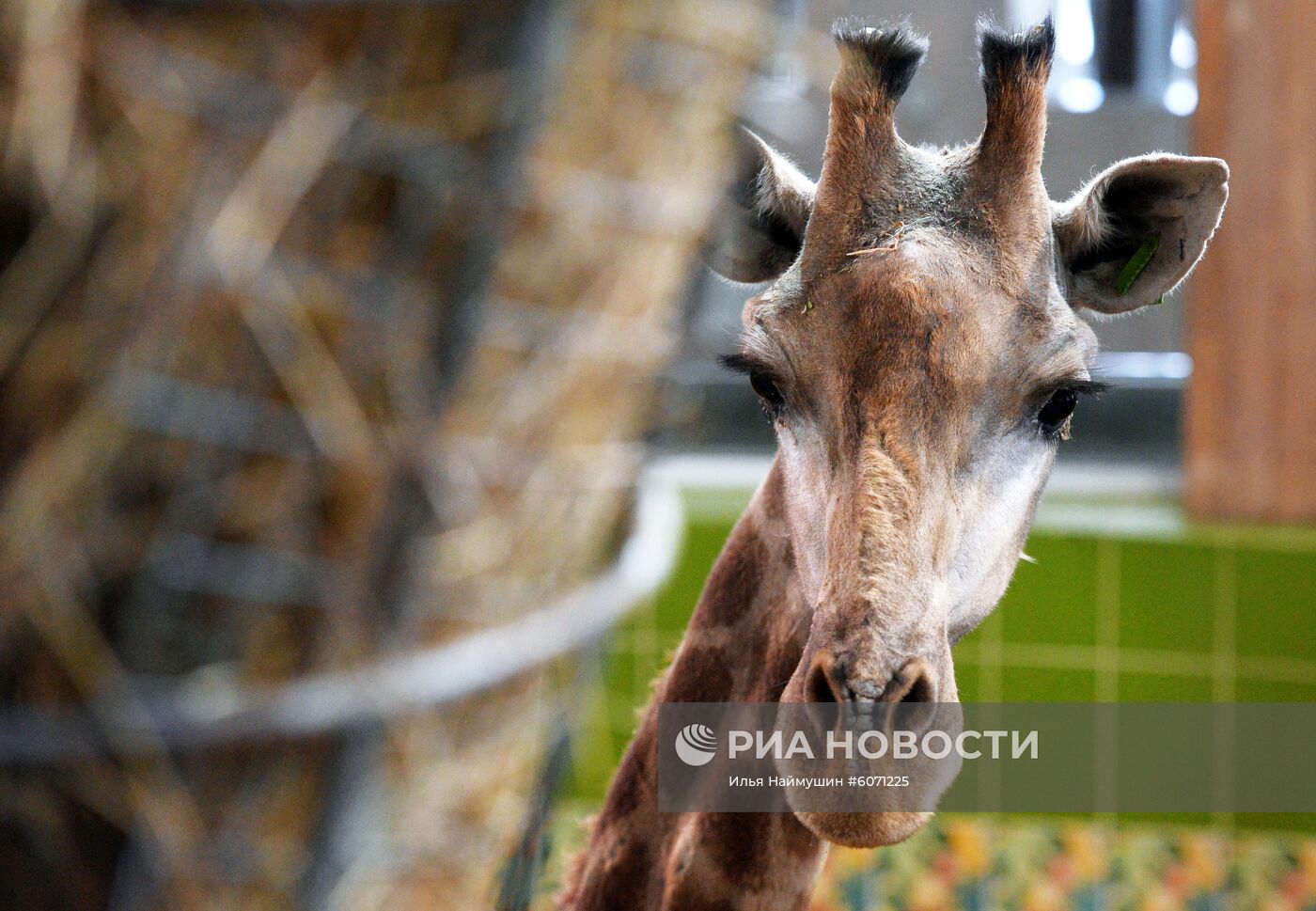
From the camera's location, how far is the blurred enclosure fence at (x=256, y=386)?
1.63 ft

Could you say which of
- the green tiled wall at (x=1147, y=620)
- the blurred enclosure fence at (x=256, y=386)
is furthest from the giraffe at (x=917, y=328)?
the blurred enclosure fence at (x=256, y=386)

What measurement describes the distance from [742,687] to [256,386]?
13.4 inches

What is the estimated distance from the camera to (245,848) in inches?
21.2

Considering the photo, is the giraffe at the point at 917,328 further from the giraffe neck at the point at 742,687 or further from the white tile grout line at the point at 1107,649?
the white tile grout line at the point at 1107,649

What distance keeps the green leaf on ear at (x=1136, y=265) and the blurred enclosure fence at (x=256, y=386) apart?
0.28 m

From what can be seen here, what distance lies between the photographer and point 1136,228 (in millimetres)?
219

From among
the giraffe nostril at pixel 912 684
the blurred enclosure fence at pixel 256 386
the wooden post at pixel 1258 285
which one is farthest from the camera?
the blurred enclosure fence at pixel 256 386

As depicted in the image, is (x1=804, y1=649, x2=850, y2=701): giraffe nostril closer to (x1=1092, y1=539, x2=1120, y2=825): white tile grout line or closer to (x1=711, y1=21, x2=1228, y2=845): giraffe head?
(x1=711, y1=21, x2=1228, y2=845): giraffe head

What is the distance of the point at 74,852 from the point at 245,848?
0.09m

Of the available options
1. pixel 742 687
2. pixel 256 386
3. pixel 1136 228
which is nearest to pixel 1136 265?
pixel 1136 228

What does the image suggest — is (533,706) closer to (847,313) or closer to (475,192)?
(475,192)

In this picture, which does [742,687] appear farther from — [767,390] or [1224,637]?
[1224,637]

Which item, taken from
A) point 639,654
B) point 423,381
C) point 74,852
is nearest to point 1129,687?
point 639,654

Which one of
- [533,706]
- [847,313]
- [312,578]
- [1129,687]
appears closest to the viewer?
[847,313]
